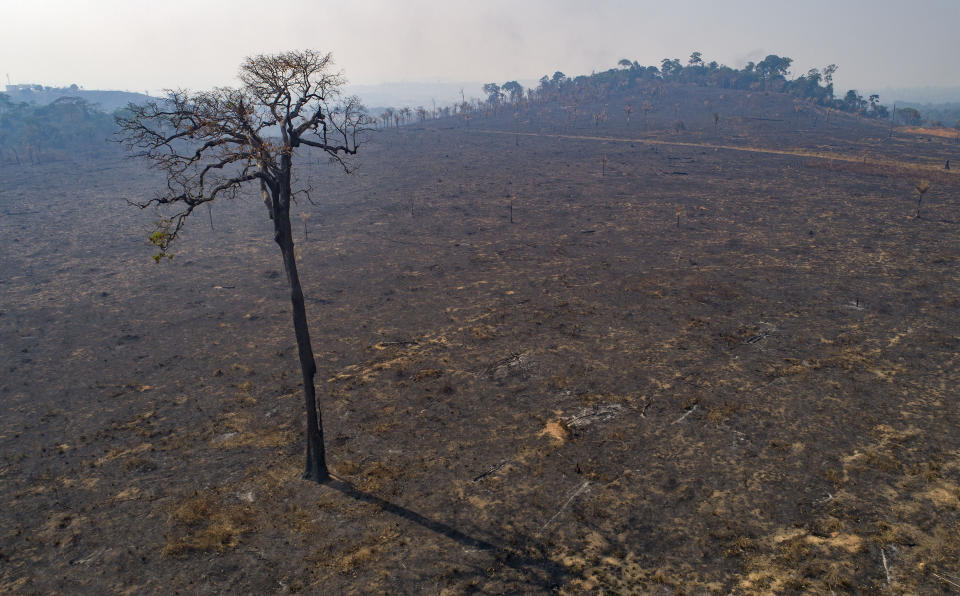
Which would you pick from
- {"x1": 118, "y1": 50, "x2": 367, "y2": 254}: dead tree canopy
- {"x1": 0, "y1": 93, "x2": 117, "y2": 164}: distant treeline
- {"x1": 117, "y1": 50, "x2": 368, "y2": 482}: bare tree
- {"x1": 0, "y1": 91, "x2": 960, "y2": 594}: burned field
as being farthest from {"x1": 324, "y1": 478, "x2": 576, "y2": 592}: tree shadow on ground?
{"x1": 0, "y1": 93, "x2": 117, "y2": 164}: distant treeline

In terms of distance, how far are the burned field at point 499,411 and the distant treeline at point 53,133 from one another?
89.9 m

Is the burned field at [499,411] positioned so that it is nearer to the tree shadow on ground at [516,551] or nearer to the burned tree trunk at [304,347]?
the tree shadow on ground at [516,551]

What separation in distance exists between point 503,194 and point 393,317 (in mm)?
43252

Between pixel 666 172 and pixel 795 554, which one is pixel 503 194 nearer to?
pixel 666 172

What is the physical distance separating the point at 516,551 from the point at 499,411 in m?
7.99

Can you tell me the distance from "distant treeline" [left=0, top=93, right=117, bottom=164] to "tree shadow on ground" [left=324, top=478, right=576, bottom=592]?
134331 mm

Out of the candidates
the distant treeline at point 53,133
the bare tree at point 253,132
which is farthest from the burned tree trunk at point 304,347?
the distant treeline at point 53,133

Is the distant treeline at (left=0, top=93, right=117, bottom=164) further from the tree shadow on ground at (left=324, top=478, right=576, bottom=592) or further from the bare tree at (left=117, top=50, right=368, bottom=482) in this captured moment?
the tree shadow on ground at (left=324, top=478, right=576, bottom=592)

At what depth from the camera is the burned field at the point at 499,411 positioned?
1429 cm

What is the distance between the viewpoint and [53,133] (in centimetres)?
12900

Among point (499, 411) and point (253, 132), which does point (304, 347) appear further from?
point (499, 411)

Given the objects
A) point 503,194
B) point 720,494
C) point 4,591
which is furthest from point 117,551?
point 503,194

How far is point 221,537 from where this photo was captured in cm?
1495

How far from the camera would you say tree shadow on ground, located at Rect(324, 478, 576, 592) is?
13.5 meters
